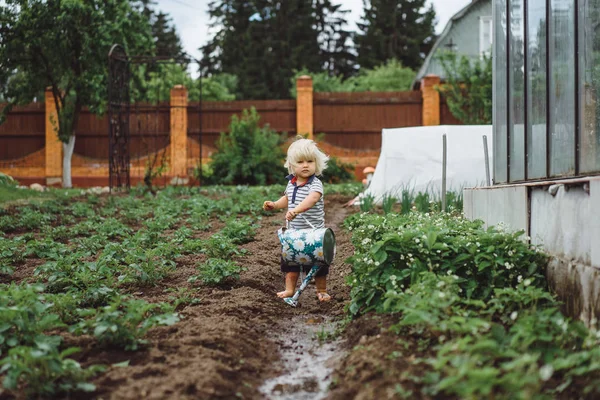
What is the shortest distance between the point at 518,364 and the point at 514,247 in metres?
2.00

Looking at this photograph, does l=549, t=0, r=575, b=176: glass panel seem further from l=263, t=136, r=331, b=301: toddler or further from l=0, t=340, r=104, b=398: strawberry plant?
l=0, t=340, r=104, b=398: strawberry plant

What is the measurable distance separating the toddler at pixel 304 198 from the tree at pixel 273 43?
2988 cm

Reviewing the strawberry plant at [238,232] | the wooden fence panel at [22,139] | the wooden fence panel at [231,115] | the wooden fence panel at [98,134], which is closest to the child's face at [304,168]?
the strawberry plant at [238,232]

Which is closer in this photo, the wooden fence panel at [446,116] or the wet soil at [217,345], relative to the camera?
the wet soil at [217,345]

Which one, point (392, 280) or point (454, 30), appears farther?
point (454, 30)

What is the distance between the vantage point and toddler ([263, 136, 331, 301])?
496cm

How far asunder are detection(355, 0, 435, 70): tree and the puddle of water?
33.9 metres

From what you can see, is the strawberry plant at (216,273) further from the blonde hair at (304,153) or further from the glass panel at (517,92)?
the glass panel at (517,92)

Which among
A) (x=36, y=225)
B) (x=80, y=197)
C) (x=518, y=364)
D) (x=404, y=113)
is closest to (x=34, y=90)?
(x=80, y=197)

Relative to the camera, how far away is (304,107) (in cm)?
2106

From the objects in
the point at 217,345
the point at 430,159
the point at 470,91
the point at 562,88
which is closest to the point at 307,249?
the point at 217,345

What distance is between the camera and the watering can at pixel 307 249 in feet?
15.9

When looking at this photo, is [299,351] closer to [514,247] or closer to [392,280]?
[392,280]

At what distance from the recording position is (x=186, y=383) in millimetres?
2754
